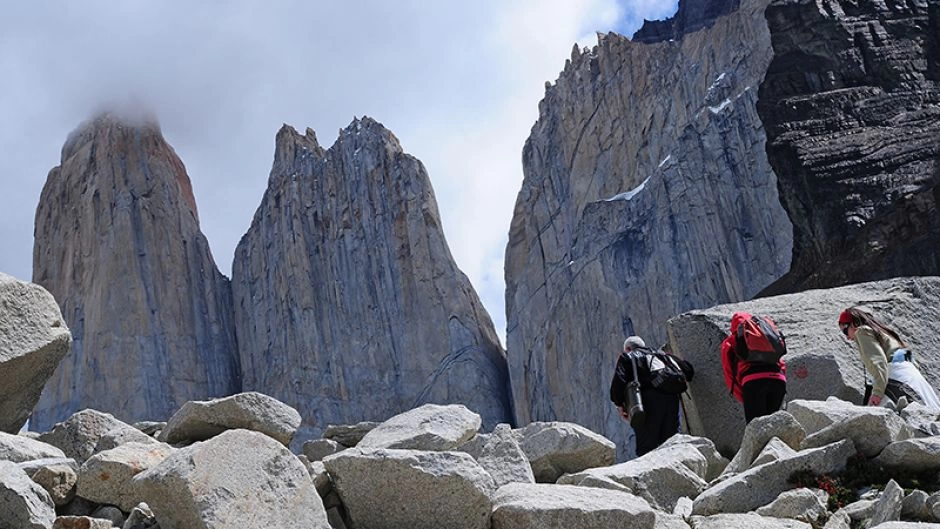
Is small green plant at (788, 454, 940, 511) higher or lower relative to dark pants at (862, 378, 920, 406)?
lower

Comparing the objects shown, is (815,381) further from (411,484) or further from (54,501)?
(54,501)

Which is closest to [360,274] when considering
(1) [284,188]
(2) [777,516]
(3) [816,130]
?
(1) [284,188]

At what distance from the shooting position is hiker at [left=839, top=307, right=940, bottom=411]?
914 centimetres

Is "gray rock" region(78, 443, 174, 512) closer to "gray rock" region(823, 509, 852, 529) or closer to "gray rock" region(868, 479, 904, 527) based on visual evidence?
"gray rock" region(823, 509, 852, 529)

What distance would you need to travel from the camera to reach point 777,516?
596 centimetres

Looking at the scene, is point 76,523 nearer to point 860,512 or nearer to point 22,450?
point 22,450

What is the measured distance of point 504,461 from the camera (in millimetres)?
6484

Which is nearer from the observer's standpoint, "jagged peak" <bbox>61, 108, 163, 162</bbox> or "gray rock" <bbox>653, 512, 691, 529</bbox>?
"gray rock" <bbox>653, 512, 691, 529</bbox>

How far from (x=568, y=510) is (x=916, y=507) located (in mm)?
1685

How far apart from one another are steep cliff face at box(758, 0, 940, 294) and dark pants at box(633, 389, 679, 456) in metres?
22.8

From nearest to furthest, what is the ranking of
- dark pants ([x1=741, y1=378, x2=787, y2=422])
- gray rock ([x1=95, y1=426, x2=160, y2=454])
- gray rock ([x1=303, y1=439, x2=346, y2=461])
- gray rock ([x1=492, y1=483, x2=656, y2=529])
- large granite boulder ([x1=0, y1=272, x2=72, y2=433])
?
gray rock ([x1=492, y1=483, x2=656, y2=529])
gray rock ([x1=95, y1=426, x2=160, y2=454])
large granite boulder ([x1=0, y1=272, x2=72, y2=433])
gray rock ([x1=303, y1=439, x2=346, y2=461])
dark pants ([x1=741, y1=378, x2=787, y2=422])

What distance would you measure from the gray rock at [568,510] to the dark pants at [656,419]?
4.26m

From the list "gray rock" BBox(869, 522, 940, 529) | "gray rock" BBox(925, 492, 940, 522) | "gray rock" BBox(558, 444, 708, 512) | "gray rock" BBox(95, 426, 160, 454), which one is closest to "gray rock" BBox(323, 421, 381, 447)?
"gray rock" BBox(95, 426, 160, 454)

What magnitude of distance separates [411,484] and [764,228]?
4035 cm
